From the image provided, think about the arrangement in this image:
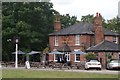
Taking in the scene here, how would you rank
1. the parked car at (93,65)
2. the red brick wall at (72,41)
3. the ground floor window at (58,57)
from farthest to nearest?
the red brick wall at (72,41), the ground floor window at (58,57), the parked car at (93,65)

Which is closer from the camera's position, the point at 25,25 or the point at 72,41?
the point at 72,41

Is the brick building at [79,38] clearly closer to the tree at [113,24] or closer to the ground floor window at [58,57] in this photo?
the ground floor window at [58,57]

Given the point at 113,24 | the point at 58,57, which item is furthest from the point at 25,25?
the point at 113,24

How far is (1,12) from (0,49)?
262 inches

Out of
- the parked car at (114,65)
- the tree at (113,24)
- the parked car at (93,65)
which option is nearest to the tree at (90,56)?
the parked car at (114,65)

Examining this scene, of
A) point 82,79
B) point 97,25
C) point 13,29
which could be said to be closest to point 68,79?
point 82,79

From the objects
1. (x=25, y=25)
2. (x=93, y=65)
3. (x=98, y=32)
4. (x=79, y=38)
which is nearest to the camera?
(x=93, y=65)

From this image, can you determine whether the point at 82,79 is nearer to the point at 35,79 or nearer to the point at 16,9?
the point at 35,79

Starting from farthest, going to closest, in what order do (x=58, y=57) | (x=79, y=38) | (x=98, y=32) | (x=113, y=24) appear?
(x=113, y=24) → (x=79, y=38) → (x=58, y=57) → (x=98, y=32)

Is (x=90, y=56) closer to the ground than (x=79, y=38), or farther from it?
closer to the ground

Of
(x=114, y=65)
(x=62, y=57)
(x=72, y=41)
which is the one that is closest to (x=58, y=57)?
(x=62, y=57)

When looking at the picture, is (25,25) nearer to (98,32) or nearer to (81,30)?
(81,30)

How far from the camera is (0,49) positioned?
69.9 meters

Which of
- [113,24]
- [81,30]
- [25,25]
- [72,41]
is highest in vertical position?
[113,24]
